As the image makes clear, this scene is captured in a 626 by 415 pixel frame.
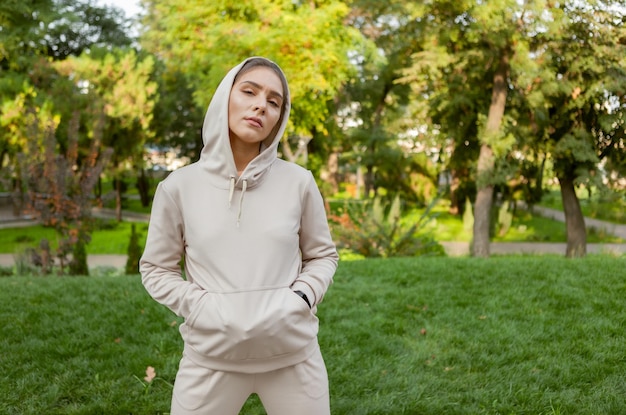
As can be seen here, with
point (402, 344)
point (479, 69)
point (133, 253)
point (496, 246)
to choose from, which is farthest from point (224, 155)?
point (496, 246)

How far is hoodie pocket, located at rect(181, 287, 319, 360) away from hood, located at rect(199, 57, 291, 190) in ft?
1.21

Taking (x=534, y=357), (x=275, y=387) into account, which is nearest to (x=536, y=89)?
A: (x=534, y=357)

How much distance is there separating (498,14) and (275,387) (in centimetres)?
1152

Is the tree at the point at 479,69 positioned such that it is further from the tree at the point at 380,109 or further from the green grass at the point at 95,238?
the green grass at the point at 95,238

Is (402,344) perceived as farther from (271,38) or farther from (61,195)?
(271,38)

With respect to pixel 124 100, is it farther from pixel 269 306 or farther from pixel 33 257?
pixel 269 306

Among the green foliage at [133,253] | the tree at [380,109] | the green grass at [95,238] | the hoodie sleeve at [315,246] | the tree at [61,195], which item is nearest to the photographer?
the hoodie sleeve at [315,246]

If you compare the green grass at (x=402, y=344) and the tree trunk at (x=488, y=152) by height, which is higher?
the tree trunk at (x=488, y=152)

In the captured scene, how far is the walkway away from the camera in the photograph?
13.3 meters

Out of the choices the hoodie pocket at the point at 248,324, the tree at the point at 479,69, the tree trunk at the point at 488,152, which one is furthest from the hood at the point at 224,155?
the tree trunk at the point at 488,152

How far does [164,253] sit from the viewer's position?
6.06ft

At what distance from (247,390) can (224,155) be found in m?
0.77

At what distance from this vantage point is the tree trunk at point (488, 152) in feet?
43.5

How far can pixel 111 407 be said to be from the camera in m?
3.71
